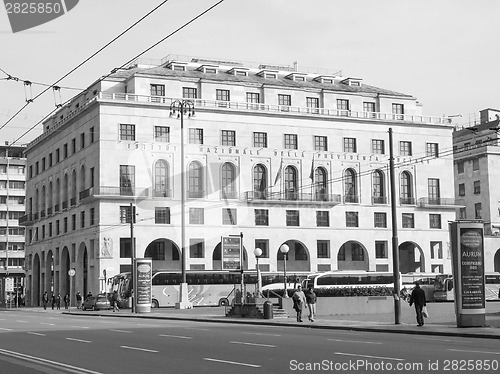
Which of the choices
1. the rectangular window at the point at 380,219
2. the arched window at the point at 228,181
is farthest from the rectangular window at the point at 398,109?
the arched window at the point at 228,181

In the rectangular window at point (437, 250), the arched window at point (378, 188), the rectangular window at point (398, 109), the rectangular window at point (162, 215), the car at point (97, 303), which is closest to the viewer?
the car at point (97, 303)

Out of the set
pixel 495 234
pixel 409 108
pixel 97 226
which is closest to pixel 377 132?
pixel 409 108

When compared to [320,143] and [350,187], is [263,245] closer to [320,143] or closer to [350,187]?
[350,187]

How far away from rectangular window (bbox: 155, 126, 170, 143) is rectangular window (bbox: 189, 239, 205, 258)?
1049cm

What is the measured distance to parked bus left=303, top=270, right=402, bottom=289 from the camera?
7381cm

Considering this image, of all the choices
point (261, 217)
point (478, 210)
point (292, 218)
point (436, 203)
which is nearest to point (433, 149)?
point (436, 203)

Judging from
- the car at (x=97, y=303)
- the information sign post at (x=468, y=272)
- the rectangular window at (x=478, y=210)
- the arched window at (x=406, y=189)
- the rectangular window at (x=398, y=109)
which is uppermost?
the rectangular window at (x=398, y=109)

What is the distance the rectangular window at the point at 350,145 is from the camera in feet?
297

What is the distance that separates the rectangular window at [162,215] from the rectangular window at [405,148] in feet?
91.5

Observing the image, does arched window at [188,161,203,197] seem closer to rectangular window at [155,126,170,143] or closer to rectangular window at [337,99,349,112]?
rectangular window at [155,126,170,143]

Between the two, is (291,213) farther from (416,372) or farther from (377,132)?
(416,372)

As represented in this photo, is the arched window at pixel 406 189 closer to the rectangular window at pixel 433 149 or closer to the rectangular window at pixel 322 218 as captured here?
the rectangular window at pixel 433 149

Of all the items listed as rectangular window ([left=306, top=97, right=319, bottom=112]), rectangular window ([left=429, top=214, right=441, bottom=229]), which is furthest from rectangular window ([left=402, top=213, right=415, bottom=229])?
rectangular window ([left=306, top=97, right=319, bottom=112])

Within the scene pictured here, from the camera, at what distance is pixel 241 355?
19031 mm
